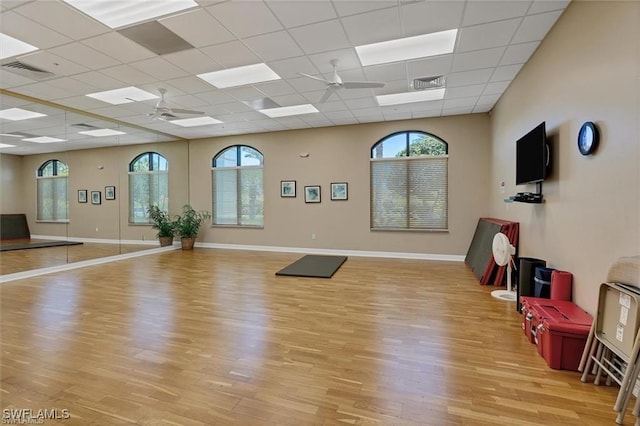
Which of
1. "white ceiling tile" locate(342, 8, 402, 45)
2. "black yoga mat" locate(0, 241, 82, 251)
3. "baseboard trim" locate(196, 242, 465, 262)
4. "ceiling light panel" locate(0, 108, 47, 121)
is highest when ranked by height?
"white ceiling tile" locate(342, 8, 402, 45)

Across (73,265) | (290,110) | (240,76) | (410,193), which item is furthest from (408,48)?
(73,265)

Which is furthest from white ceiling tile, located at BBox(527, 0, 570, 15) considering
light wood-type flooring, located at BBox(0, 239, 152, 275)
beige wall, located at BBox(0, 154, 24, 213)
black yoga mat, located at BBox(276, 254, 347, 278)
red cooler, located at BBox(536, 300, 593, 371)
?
light wood-type flooring, located at BBox(0, 239, 152, 275)

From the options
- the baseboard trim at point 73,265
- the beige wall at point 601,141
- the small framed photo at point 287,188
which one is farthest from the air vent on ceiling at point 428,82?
the baseboard trim at point 73,265

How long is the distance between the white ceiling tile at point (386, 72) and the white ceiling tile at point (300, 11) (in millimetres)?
1369

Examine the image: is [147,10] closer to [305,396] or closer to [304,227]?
[305,396]

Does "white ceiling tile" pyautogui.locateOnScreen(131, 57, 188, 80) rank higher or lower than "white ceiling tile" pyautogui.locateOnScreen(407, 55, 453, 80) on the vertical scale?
lower

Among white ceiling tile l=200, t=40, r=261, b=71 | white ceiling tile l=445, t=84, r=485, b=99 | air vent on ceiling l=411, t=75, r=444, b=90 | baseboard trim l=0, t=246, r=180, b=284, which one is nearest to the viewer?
white ceiling tile l=200, t=40, r=261, b=71

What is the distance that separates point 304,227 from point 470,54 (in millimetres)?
5332

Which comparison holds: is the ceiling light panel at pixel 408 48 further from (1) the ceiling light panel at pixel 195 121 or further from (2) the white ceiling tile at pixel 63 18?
(1) the ceiling light panel at pixel 195 121

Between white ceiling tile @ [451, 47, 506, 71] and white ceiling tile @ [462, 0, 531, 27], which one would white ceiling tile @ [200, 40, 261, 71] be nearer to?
white ceiling tile @ [462, 0, 531, 27]

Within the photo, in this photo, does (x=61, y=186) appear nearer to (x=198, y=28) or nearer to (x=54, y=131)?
(x=54, y=131)

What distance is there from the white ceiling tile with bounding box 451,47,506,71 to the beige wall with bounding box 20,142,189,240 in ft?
25.5

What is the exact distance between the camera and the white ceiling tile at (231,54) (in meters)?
3.70

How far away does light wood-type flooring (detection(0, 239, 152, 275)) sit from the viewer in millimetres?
5480
